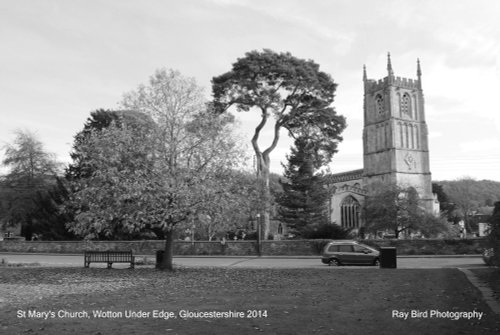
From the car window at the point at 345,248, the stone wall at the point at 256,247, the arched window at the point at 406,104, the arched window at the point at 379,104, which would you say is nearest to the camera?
the car window at the point at 345,248

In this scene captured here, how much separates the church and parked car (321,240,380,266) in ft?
207

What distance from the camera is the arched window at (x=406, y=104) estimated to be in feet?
306

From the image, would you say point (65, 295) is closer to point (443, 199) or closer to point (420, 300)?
point (420, 300)

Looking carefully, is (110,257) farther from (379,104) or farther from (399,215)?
(379,104)

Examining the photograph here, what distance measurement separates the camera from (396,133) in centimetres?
9050

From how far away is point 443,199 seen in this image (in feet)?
324

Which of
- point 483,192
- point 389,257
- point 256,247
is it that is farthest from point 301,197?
point 483,192

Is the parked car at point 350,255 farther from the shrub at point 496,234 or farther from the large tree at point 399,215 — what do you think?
the large tree at point 399,215

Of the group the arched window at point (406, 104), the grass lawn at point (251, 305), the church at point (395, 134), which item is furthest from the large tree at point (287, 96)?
the arched window at point (406, 104)

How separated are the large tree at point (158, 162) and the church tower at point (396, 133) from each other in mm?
73381

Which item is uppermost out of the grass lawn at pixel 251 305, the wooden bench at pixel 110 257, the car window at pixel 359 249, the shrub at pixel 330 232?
the shrub at pixel 330 232

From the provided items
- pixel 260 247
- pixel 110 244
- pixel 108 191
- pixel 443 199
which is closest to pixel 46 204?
pixel 110 244

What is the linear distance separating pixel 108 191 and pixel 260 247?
19.6 meters

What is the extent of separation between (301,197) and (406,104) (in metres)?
53.5
